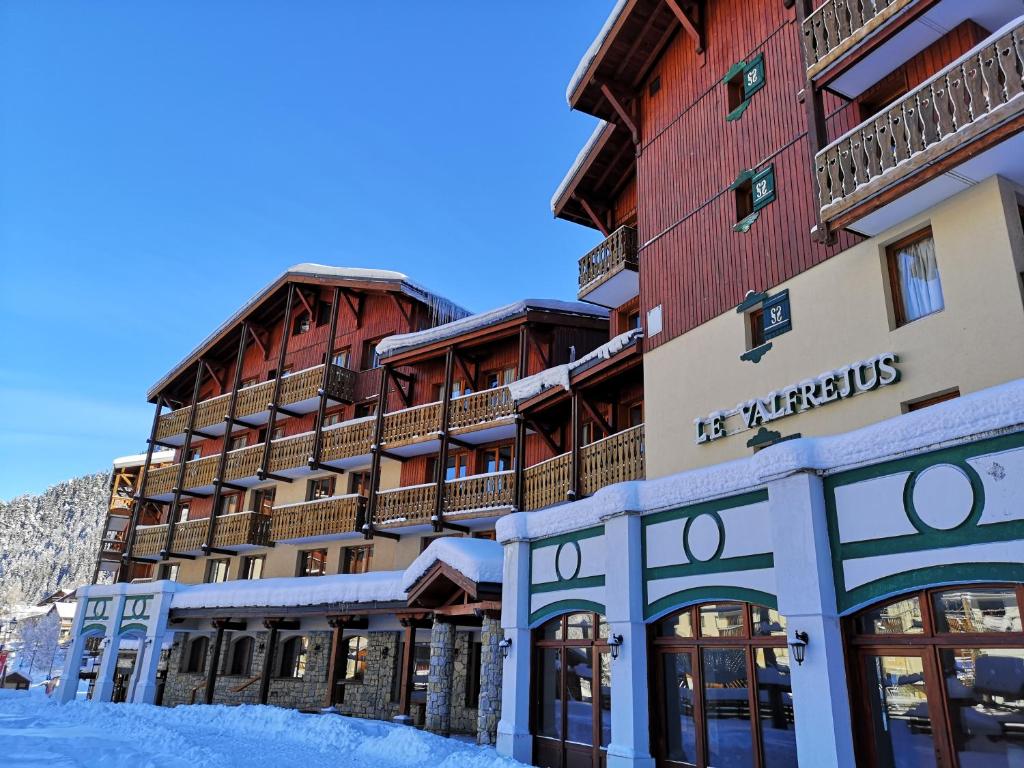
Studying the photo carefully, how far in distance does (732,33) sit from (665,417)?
27.1ft

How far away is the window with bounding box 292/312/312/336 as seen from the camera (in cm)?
3100

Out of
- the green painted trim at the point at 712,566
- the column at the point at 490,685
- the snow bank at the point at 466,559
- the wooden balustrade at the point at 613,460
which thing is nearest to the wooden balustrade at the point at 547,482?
the wooden balustrade at the point at 613,460

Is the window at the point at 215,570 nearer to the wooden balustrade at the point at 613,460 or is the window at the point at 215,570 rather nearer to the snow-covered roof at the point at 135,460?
the snow-covered roof at the point at 135,460

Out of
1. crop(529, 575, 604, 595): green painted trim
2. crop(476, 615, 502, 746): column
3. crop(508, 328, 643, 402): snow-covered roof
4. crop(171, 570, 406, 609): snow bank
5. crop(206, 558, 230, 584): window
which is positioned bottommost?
crop(476, 615, 502, 746): column

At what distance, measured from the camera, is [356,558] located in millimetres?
24859

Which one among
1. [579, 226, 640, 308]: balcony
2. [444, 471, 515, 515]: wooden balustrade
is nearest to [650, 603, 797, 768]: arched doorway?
[444, 471, 515, 515]: wooden balustrade

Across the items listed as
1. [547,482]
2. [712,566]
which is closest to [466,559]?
[547,482]

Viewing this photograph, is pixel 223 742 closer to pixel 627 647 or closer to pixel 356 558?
pixel 627 647

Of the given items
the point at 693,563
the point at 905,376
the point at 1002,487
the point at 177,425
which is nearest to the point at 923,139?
the point at 905,376

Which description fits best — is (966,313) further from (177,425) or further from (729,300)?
(177,425)

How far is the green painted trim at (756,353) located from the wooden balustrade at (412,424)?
1116cm

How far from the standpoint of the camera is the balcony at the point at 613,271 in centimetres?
1831

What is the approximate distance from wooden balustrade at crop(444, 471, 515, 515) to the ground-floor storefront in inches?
330

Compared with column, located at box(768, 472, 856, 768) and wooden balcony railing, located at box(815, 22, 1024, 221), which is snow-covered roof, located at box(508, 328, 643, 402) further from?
column, located at box(768, 472, 856, 768)
